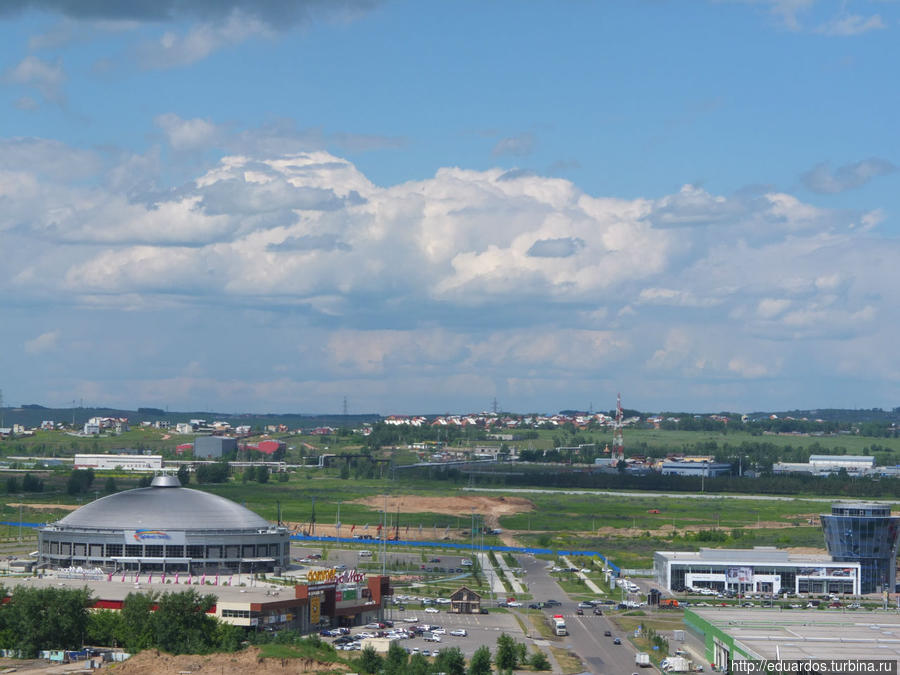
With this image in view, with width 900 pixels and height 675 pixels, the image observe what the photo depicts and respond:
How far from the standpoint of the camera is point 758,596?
447ft

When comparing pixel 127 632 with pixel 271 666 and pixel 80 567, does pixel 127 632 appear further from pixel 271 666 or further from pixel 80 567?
pixel 80 567

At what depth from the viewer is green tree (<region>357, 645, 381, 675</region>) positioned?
279ft

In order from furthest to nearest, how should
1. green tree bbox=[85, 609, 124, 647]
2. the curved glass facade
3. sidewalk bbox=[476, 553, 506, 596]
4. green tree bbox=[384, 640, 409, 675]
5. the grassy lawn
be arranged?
the curved glass facade → sidewalk bbox=[476, 553, 506, 596] → green tree bbox=[85, 609, 124, 647] → the grassy lawn → green tree bbox=[384, 640, 409, 675]

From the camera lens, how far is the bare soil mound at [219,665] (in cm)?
8224

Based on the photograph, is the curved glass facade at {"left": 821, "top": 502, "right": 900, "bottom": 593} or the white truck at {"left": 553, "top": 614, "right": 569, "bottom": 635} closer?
the white truck at {"left": 553, "top": 614, "right": 569, "bottom": 635}

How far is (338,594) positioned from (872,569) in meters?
63.0

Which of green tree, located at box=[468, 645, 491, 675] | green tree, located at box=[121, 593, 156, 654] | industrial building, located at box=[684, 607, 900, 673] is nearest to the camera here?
industrial building, located at box=[684, 607, 900, 673]

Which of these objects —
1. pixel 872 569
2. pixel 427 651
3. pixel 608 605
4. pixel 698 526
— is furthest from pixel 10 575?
→ pixel 698 526

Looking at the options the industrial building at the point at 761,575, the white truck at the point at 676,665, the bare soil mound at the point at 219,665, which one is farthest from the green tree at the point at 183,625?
the industrial building at the point at 761,575

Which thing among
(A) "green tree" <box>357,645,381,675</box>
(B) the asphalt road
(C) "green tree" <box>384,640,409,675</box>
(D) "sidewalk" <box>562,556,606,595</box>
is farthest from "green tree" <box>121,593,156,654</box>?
(D) "sidewalk" <box>562,556,606,595</box>

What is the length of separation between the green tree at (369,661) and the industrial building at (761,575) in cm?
5780

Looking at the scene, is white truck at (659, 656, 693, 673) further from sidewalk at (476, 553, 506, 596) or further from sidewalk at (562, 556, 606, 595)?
sidewalk at (562, 556, 606, 595)

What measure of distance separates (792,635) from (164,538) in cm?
5674

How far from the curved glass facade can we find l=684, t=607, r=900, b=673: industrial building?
34.6m
